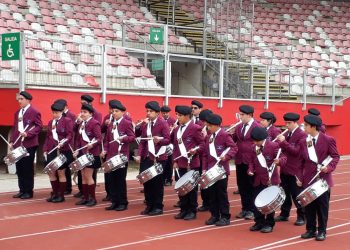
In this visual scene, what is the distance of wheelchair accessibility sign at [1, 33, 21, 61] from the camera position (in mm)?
12532

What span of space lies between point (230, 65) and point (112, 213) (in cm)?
871

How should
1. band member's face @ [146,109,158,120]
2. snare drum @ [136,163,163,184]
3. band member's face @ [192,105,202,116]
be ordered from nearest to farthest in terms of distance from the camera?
snare drum @ [136,163,163,184] < band member's face @ [146,109,158,120] < band member's face @ [192,105,202,116]

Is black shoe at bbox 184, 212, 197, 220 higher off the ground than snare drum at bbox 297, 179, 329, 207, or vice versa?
snare drum at bbox 297, 179, 329, 207

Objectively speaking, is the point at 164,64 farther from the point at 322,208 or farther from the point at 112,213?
the point at 322,208

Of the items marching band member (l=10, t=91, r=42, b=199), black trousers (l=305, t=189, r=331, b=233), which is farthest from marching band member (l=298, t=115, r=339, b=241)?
marching band member (l=10, t=91, r=42, b=199)

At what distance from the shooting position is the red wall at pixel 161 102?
501 inches

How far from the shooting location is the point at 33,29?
17469 millimetres

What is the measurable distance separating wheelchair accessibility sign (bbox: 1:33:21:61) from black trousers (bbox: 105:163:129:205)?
4.15 m

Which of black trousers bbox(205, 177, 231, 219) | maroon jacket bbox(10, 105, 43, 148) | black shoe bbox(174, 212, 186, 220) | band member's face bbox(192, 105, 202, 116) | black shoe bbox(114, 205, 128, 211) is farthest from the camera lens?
band member's face bbox(192, 105, 202, 116)

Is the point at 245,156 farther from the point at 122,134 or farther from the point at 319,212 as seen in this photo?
the point at 319,212

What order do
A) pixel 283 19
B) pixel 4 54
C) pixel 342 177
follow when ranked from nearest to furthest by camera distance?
pixel 4 54 < pixel 342 177 < pixel 283 19

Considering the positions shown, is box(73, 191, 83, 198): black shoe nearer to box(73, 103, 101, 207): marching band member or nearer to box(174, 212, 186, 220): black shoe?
box(73, 103, 101, 207): marching band member

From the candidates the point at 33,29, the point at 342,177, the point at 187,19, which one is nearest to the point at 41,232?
the point at 342,177

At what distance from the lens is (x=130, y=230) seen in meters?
8.22
